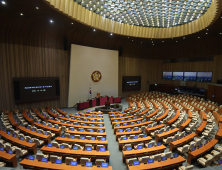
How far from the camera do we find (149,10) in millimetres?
12438

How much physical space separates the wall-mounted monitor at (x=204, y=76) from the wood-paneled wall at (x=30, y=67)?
19634 millimetres

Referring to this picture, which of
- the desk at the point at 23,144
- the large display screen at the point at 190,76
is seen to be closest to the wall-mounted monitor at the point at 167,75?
the large display screen at the point at 190,76

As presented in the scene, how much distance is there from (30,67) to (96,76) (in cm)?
762

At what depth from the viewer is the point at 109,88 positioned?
18828 mm

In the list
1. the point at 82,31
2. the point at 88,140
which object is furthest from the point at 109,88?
the point at 88,140

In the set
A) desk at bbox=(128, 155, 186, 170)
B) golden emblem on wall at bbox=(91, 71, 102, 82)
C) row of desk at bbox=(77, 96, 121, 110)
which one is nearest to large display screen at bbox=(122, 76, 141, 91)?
row of desk at bbox=(77, 96, 121, 110)

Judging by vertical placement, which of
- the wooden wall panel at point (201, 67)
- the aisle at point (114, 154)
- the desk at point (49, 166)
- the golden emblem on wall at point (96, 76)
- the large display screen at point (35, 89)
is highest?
the wooden wall panel at point (201, 67)

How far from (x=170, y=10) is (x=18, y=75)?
1607 cm

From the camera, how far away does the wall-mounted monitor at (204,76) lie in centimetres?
1881

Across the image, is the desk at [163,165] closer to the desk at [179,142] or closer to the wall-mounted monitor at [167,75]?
the desk at [179,142]

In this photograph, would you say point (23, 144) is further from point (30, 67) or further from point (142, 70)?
point (142, 70)

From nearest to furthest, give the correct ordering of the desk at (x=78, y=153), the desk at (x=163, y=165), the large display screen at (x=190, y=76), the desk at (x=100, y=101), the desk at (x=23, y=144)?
1. the desk at (x=163, y=165)
2. the desk at (x=78, y=153)
3. the desk at (x=23, y=144)
4. the desk at (x=100, y=101)
5. the large display screen at (x=190, y=76)

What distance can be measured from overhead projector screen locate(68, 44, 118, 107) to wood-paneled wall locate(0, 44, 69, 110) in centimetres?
85

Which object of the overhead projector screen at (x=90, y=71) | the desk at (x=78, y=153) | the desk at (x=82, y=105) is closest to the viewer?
the desk at (x=78, y=153)
